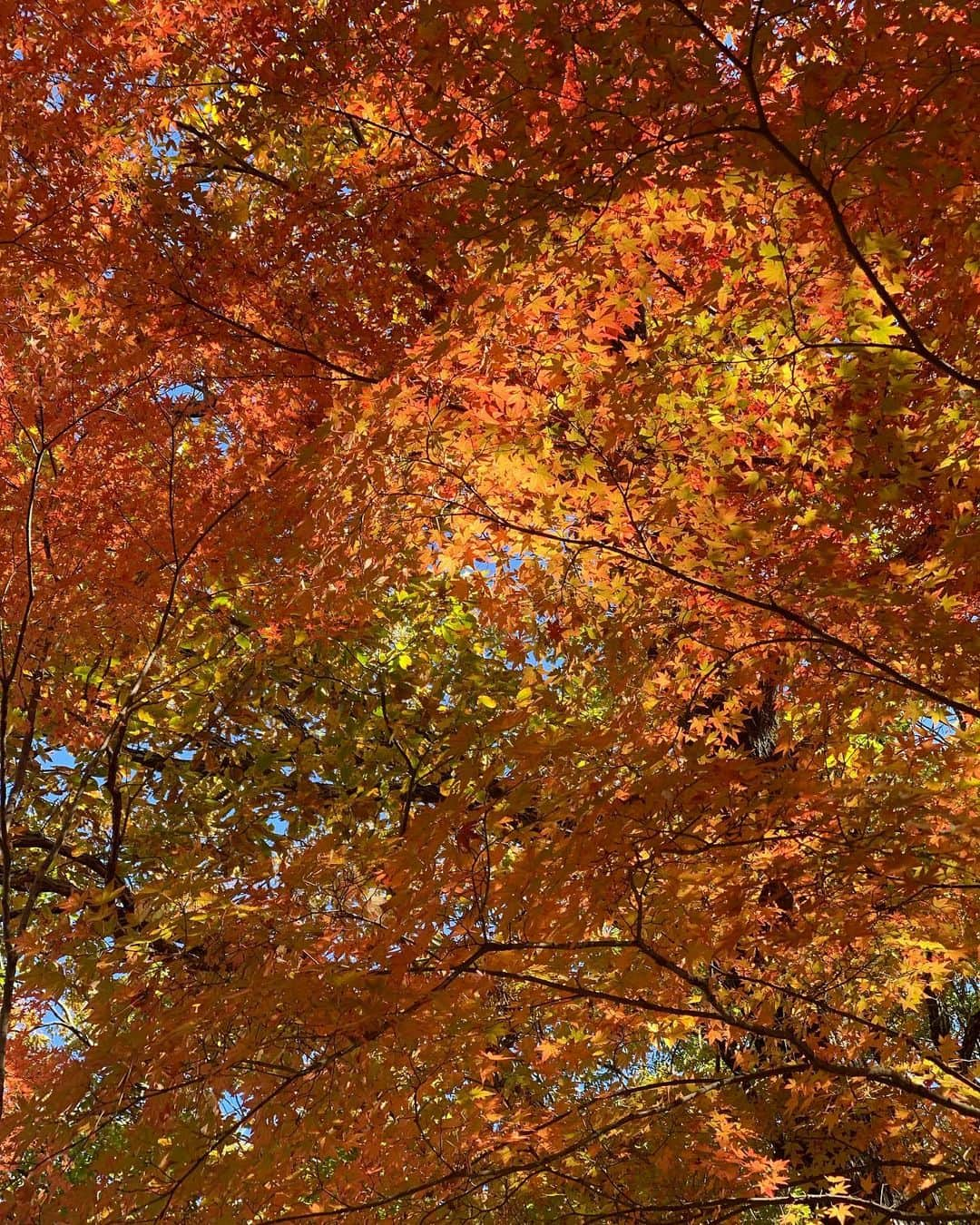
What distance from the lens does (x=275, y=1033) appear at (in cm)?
271

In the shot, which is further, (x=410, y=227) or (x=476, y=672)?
(x=476, y=672)

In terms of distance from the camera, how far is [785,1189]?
4707mm

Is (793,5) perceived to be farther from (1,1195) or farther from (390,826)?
(390,826)

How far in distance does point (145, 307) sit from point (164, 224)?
42 centimetres

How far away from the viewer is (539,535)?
2.76 meters

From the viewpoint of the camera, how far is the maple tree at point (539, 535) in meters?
2.44

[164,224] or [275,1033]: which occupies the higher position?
[164,224]

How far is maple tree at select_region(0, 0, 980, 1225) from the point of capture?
244 cm

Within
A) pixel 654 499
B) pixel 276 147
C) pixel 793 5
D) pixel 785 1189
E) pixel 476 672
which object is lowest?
pixel 785 1189

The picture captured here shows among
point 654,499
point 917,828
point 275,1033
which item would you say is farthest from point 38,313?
point 917,828

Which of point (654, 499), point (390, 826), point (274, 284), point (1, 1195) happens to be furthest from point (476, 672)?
point (1, 1195)

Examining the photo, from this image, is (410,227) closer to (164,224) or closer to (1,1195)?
(164,224)

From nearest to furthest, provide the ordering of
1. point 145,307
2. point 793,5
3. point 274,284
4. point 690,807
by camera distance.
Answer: point 793,5, point 690,807, point 145,307, point 274,284

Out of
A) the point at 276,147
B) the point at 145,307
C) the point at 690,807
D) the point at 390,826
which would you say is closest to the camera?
the point at 690,807
